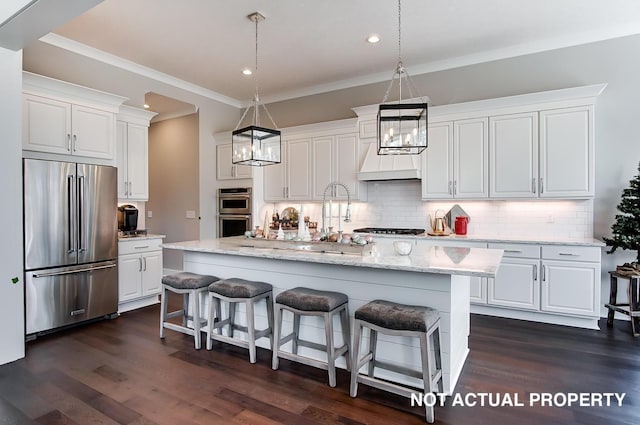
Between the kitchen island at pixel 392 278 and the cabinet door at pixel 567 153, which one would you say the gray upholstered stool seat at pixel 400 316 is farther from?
the cabinet door at pixel 567 153

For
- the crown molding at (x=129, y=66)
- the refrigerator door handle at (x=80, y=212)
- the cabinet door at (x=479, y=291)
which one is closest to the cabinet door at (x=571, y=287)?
the cabinet door at (x=479, y=291)

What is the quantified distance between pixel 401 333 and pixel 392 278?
49cm

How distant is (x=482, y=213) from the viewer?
4.76m

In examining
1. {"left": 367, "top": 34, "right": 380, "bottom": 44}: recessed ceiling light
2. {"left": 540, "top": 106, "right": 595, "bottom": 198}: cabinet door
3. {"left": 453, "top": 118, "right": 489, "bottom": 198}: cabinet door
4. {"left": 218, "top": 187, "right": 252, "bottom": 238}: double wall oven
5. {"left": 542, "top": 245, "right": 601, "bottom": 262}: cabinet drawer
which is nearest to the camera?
{"left": 542, "top": 245, "right": 601, "bottom": 262}: cabinet drawer

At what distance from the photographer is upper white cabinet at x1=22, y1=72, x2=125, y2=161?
11.9ft

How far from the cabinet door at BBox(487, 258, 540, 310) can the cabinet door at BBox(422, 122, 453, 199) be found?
3.69 feet

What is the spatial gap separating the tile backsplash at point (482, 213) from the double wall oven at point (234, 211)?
1107 millimetres

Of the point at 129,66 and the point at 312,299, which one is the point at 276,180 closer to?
the point at 129,66

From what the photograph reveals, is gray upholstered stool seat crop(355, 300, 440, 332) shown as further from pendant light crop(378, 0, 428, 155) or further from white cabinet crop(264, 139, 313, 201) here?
white cabinet crop(264, 139, 313, 201)

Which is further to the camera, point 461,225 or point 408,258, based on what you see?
point 461,225

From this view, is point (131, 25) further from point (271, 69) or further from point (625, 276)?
point (625, 276)

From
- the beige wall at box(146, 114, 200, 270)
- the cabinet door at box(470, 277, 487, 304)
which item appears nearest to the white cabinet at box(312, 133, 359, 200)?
the cabinet door at box(470, 277, 487, 304)

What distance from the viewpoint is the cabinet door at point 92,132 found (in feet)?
13.1

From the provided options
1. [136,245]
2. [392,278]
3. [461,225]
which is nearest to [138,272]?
[136,245]
